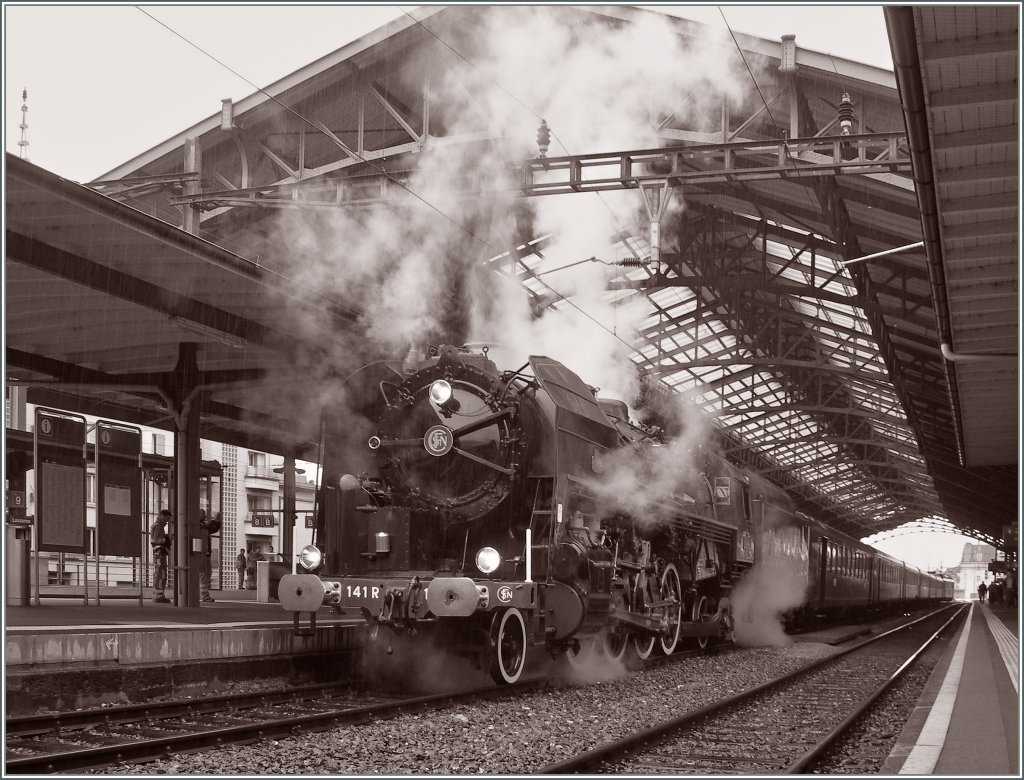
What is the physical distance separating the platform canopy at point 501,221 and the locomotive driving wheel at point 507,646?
107 inches

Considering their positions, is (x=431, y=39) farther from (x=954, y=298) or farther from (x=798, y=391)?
(x=798, y=391)

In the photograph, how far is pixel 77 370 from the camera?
48.6 ft

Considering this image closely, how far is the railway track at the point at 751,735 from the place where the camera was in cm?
619

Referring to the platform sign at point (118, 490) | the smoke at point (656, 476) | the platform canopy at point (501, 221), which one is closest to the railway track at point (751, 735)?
the smoke at point (656, 476)

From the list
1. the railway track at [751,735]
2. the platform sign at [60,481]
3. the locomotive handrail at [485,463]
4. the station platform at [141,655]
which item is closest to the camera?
the railway track at [751,735]

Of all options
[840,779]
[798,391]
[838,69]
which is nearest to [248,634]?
[840,779]

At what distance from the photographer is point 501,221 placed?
1714cm

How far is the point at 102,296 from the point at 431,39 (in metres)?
7.73

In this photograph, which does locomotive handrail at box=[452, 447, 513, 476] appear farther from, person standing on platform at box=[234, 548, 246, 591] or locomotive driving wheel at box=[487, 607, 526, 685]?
person standing on platform at box=[234, 548, 246, 591]

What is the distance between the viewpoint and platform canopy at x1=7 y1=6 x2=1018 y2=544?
1095 centimetres

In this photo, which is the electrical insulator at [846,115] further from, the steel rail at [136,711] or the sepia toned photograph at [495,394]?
the steel rail at [136,711]

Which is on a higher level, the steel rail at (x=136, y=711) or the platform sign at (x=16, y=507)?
the platform sign at (x=16, y=507)

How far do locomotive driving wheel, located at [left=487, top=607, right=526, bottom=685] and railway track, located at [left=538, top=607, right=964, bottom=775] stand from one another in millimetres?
1736

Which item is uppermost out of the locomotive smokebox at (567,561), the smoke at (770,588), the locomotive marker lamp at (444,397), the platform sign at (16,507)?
the locomotive marker lamp at (444,397)
